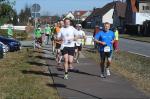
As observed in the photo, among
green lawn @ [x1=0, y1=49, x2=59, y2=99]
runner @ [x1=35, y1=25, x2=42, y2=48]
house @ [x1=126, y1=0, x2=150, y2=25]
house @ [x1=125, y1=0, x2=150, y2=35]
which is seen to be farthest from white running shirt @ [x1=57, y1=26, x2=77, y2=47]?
house @ [x1=126, y1=0, x2=150, y2=25]

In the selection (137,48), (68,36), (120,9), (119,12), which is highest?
(120,9)

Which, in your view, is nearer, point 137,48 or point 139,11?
point 137,48

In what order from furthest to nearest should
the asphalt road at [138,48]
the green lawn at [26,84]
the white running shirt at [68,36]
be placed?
1. the asphalt road at [138,48]
2. the white running shirt at [68,36]
3. the green lawn at [26,84]

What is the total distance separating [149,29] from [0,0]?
30869mm

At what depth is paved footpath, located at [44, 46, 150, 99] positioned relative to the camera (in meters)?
12.6

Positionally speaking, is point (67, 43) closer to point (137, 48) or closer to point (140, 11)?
point (137, 48)

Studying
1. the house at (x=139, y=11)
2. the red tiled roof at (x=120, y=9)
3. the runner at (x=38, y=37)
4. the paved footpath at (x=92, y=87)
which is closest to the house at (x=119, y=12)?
the red tiled roof at (x=120, y=9)

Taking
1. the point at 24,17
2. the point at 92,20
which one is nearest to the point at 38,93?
the point at 24,17

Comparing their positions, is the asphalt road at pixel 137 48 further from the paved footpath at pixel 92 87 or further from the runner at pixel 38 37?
the paved footpath at pixel 92 87

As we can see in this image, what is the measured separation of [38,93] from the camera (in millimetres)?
12633

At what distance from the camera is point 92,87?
46.2 feet

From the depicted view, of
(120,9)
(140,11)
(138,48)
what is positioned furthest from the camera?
(120,9)

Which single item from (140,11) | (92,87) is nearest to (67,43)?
(92,87)

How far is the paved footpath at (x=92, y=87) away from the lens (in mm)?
12555
